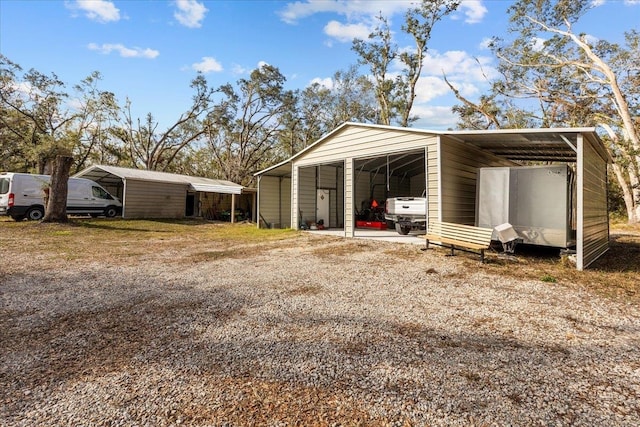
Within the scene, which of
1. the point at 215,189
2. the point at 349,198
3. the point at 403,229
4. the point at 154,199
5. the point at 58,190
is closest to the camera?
the point at 349,198

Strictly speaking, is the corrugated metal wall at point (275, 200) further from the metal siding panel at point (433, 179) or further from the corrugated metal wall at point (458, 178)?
the corrugated metal wall at point (458, 178)

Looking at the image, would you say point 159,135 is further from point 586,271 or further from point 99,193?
point 586,271

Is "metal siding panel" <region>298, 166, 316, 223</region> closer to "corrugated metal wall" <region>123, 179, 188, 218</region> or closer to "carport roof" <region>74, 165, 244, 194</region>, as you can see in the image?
"carport roof" <region>74, 165, 244, 194</region>

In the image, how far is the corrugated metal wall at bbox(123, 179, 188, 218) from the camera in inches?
679

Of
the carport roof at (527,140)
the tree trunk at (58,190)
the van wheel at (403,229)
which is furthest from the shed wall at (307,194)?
the tree trunk at (58,190)

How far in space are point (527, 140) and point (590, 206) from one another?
→ 2.03 m

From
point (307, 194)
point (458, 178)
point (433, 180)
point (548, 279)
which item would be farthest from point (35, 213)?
point (548, 279)

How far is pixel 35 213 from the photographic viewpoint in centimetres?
1384

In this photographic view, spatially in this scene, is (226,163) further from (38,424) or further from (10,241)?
(38,424)

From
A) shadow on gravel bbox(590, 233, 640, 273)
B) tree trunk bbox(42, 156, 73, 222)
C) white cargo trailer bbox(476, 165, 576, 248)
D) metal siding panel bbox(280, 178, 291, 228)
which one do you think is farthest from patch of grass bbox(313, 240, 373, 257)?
tree trunk bbox(42, 156, 73, 222)

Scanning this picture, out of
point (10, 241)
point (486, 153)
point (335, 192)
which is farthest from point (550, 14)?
point (10, 241)

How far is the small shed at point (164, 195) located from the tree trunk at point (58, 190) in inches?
167

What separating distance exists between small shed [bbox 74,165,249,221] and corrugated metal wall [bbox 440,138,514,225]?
12.7m

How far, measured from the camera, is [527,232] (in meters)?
7.28
